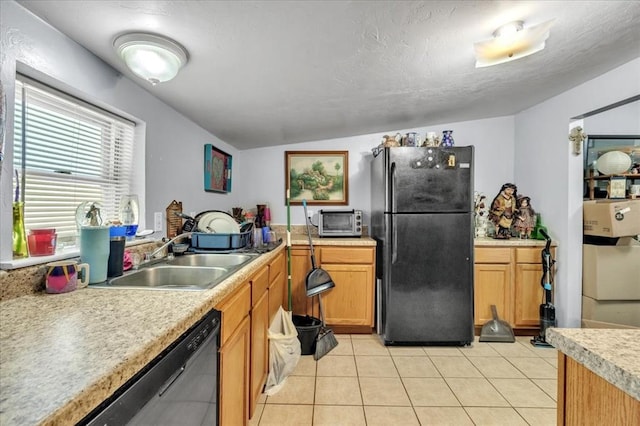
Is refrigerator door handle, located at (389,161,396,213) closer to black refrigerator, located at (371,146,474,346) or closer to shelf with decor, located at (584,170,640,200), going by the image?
black refrigerator, located at (371,146,474,346)

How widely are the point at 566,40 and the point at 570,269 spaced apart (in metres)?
1.85

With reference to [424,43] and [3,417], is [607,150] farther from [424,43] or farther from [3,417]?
[3,417]

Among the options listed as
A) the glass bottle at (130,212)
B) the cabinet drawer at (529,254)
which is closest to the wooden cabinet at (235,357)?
the glass bottle at (130,212)

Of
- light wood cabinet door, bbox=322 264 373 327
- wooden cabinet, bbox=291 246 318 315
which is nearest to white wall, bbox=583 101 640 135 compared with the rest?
light wood cabinet door, bbox=322 264 373 327

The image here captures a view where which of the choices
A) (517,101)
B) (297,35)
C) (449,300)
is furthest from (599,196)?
(297,35)

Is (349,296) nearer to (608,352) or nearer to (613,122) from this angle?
(608,352)

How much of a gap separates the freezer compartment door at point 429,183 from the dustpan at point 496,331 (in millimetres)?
1068

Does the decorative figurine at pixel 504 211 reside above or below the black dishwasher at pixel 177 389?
above

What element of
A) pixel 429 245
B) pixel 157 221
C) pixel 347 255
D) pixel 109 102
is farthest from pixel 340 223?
pixel 109 102

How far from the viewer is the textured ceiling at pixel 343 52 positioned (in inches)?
41.8

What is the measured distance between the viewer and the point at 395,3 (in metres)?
1.11

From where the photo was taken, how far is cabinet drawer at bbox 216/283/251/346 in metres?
1.09

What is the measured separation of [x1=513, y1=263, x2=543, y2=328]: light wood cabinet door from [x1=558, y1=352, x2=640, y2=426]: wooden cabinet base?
2318 millimetres

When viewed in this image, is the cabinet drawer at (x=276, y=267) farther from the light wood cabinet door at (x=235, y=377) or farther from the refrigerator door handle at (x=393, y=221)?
the refrigerator door handle at (x=393, y=221)
